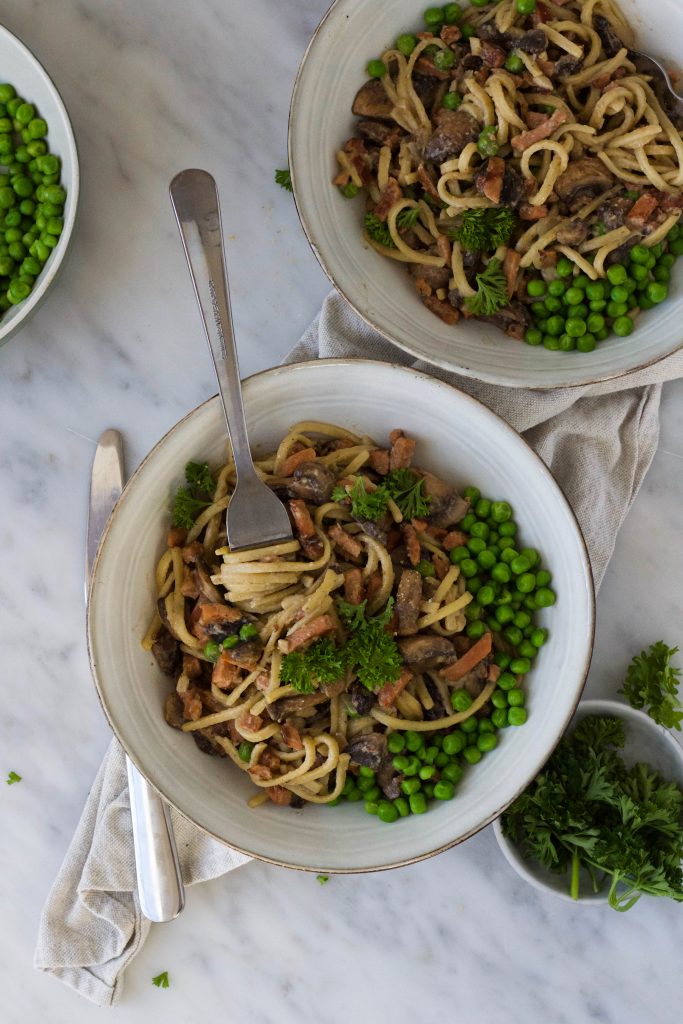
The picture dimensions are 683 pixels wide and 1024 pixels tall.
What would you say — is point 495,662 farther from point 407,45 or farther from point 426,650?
point 407,45

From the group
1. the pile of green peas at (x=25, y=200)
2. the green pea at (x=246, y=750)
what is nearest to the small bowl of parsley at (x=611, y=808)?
the green pea at (x=246, y=750)

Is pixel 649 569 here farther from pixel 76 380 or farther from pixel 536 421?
pixel 76 380

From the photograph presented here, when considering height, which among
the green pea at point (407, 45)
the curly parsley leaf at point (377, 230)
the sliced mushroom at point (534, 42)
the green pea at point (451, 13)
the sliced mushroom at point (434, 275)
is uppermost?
the sliced mushroom at point (534, 42)

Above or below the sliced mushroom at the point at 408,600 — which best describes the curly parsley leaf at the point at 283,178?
above

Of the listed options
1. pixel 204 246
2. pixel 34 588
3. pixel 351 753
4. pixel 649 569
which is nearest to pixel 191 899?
pixel 351 753

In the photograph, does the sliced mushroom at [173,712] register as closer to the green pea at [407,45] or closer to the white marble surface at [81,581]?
the white marble surface at [81,581]

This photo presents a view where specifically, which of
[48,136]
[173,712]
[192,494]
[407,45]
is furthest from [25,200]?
[173,712]
